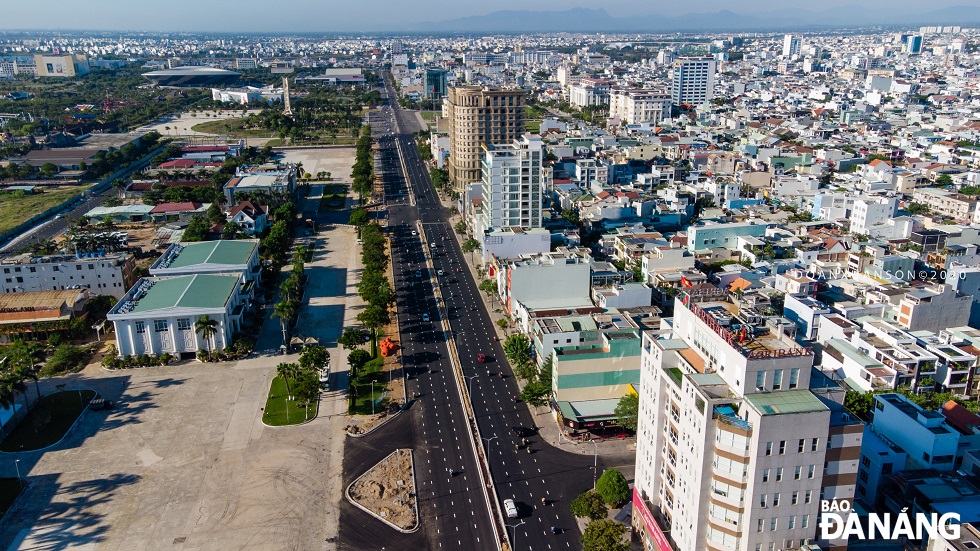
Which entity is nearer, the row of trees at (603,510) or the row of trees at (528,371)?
the row of trees at (603,510)

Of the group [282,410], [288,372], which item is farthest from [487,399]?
[282,410]

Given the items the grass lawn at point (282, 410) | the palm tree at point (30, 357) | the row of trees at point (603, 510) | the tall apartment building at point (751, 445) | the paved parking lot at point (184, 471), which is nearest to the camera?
the tall apartment building at point (751, 445)

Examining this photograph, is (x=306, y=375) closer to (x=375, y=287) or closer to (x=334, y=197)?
(x=375, y=287)

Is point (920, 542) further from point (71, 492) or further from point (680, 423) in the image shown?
point (71, 492)

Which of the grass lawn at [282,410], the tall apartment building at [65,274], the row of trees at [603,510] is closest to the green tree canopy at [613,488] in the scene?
the row of trees at [603,510]

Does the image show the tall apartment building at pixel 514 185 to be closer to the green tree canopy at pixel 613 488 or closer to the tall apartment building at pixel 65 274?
the tall apartment building at pixel 65 274

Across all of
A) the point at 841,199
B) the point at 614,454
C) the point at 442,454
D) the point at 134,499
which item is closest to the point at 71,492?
the point at 134,499

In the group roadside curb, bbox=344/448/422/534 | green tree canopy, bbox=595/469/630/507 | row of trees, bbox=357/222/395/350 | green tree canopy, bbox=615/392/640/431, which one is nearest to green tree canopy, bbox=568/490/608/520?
green tree canopy, bbox=595/469/630/507

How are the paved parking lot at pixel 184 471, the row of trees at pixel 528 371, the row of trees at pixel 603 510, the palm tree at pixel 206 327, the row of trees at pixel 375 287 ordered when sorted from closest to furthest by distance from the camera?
the row of trees at pixel 603 510, the paved parking lot at pixel 184 471, the row of trees at pixel 528 371, the palm tree at pixel 206 327, the row of trees at pixel 375 287
